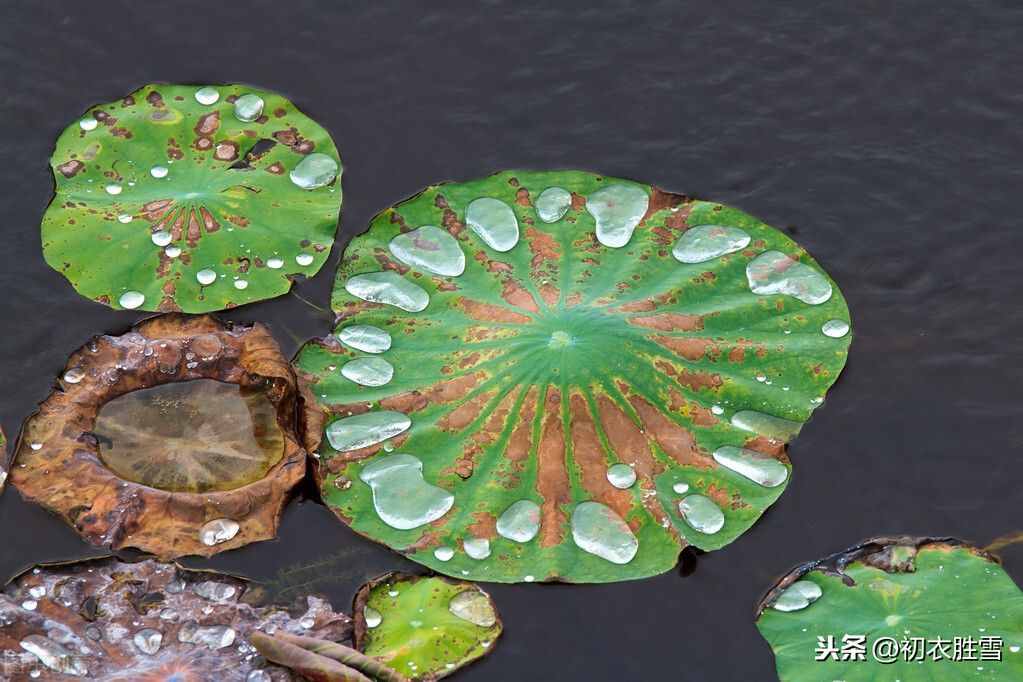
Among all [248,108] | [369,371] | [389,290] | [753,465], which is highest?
[248,108]

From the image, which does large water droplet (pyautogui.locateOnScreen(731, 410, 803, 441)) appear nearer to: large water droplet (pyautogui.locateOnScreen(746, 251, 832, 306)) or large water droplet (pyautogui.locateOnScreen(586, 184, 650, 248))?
large water droplet (pyautogui.locateOnScreen(746, 251, 832, 306))

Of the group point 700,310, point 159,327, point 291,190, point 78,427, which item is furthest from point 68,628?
point 700,310

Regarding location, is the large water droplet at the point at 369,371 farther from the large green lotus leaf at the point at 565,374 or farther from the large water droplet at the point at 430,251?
the large water droplet at the point at 430,251

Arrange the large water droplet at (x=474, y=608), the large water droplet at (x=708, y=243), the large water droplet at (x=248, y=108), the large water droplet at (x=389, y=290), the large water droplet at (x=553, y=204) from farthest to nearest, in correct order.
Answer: the large water droplet at (x=248, y=108) < the large water droplet at (x=553, y=204) < the large water droplet at (x=708, y=243) < the large water droplet at (x=389, y=290) < the large water droplet at (x=474, y=608)

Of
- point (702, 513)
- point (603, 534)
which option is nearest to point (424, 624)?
point (603, 534)

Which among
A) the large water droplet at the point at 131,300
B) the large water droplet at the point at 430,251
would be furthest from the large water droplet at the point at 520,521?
the large water droplet at the point at 131,300

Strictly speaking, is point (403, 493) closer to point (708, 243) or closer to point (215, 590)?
point (215, 590)

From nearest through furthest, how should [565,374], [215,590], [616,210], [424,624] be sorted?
1. [424,624]
2. [215,590]
3. [565,374]
4. [616,210]

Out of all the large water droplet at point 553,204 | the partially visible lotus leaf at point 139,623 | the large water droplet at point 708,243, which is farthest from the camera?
the large water droplet at point 553,204
